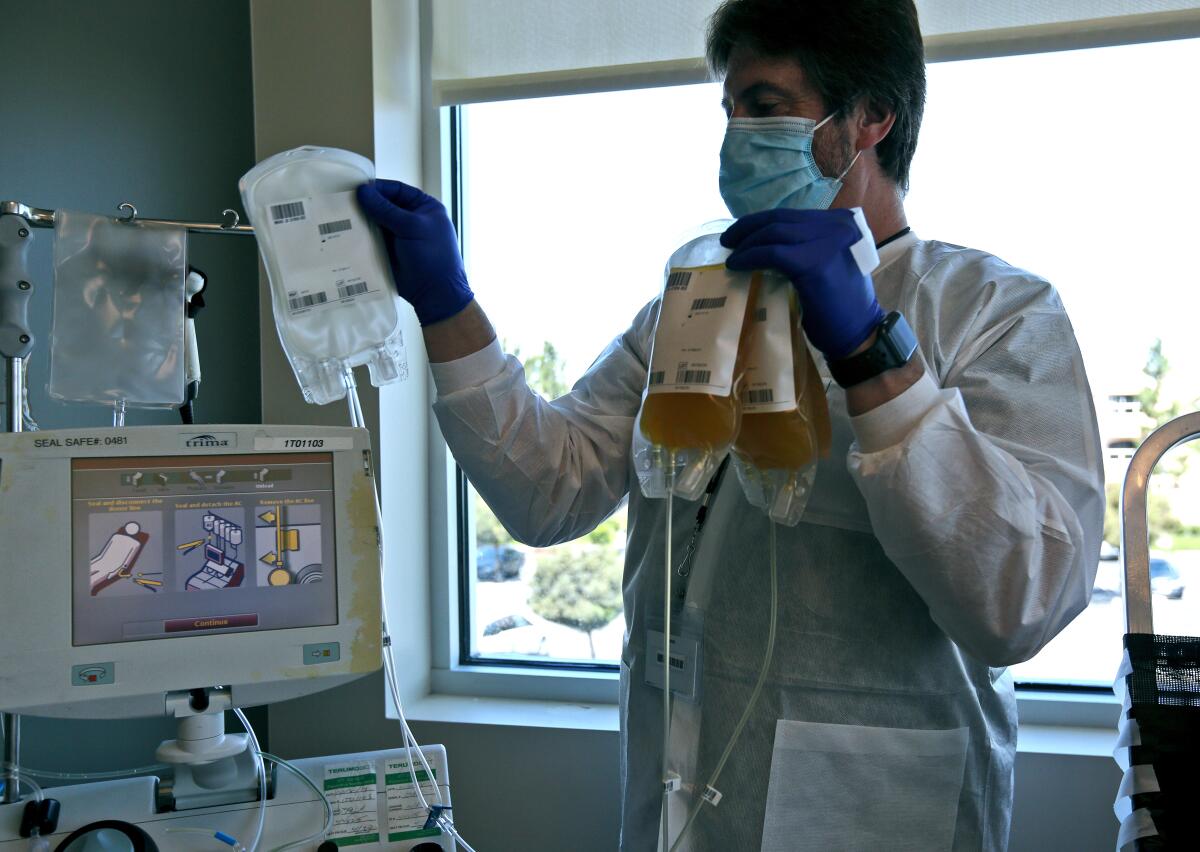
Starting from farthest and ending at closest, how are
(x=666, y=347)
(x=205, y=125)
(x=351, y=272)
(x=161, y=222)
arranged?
1. (x=205, y=125)
2. (x=161, y=222)
3. (x=351, y=272)
4. (x=666, y=347)

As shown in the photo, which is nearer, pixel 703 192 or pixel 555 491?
pixel 555 491

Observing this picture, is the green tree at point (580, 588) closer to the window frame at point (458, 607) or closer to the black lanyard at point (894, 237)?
the window frame at point (458, 607)

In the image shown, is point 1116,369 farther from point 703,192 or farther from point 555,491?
point 555,491

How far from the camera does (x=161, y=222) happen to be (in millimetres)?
1173

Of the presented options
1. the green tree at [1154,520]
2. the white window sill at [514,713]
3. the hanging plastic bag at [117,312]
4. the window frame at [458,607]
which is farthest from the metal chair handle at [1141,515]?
the hanging plastic bag at [117,312]

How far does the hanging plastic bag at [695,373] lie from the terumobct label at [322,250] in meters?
0.37

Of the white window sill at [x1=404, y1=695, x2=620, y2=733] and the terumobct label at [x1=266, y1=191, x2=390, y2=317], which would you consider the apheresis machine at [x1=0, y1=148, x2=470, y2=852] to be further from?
the white window sill at [x1=404, y1=695, x2=620, y2=733]

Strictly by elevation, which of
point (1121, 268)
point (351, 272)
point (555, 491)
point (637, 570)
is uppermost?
point (1121, 268)

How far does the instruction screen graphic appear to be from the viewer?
1041 mm

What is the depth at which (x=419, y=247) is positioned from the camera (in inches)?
43.0

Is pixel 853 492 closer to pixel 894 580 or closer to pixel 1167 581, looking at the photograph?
pixel 894 580

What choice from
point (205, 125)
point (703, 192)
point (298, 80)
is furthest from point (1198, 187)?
point (205, 125)

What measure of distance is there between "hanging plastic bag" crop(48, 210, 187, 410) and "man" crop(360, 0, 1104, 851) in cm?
32

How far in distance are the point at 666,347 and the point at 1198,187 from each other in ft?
4.08
